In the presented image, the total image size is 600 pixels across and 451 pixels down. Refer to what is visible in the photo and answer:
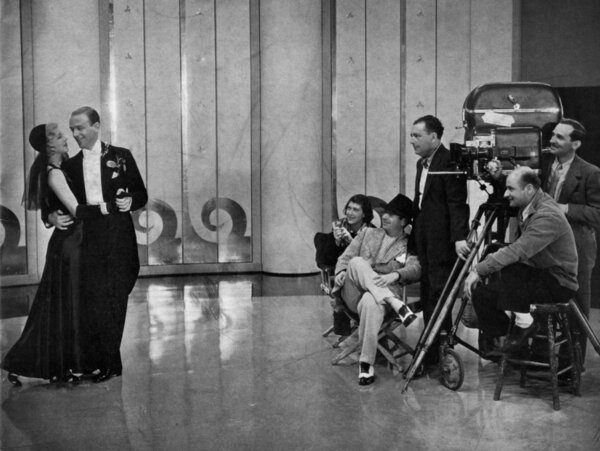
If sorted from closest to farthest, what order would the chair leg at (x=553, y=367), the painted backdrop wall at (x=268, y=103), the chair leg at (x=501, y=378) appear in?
the chair leg at (x=553, y=367) → the chair leg at (x=501, y=378) → the painted backdrop wall at (x=268, y=103)

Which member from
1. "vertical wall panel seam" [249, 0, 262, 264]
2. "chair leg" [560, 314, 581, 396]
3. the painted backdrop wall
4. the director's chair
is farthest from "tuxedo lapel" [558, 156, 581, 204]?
"vertical wall panel seam" [249, 0, 262, 264]

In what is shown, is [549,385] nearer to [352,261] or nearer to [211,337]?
[352,261]

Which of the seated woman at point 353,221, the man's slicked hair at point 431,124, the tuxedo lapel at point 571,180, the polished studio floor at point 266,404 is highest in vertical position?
the man's slicked hair at point 431,124

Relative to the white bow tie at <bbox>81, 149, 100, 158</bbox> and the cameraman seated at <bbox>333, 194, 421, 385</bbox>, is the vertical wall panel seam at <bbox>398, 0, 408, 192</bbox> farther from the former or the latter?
the white bow tie at <bbox>81, 149, 100, 158</bbox>

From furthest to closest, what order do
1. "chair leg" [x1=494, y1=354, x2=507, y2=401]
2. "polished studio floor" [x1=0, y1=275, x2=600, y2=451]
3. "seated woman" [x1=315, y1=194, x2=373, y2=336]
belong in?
"seated woman" [x1=315, y1=194, x2=373, y2=336]
"chair leg" [x1=494, y1=354, x2=507, y2=401]
"polished studio floor" [x1=0, y1=275, x2=600, y2=451]

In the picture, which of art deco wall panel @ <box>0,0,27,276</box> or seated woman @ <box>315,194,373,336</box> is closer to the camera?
art deco wall panel @ <box>0,0,27,276</box>

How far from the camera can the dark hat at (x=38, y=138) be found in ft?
13.3

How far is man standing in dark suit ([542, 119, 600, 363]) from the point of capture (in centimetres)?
437

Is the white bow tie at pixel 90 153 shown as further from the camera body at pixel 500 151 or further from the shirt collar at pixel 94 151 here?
the camera body at pixel 500 151

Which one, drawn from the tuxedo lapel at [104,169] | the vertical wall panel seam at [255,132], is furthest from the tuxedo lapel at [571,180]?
the vertical wall panel seam at [255,132]

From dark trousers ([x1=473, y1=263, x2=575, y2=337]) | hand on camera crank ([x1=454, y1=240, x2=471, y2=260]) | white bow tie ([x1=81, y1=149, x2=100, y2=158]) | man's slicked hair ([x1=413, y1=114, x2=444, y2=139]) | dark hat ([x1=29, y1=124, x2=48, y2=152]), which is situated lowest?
dark trousers ([x1=473, y1=263, x2=575, y2=337])

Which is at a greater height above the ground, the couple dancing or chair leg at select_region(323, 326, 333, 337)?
the couple dancing

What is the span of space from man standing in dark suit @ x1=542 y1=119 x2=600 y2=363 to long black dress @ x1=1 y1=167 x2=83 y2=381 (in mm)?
2491

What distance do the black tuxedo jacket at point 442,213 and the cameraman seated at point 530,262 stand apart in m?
0.37
